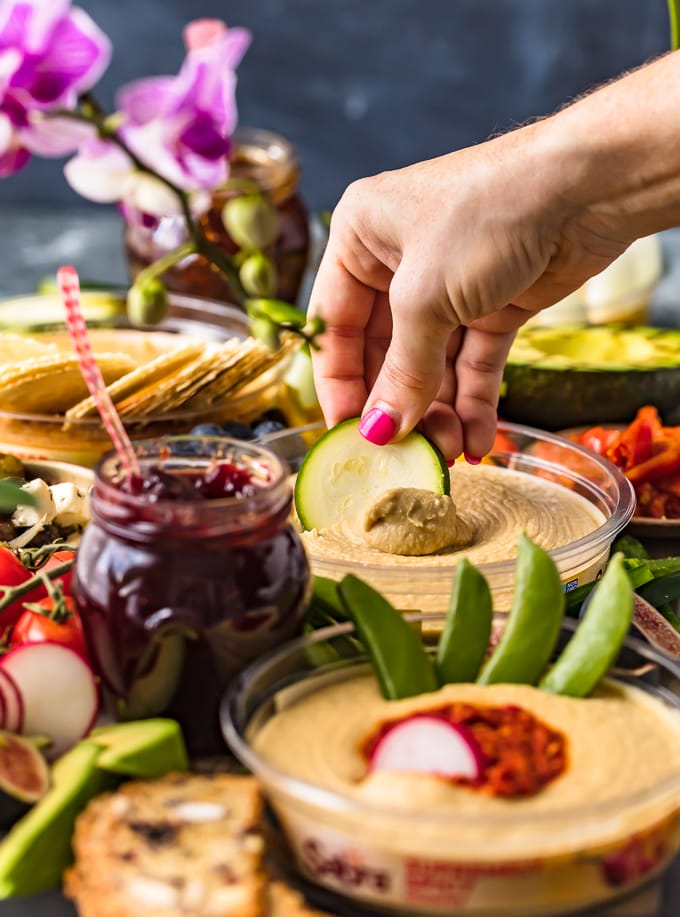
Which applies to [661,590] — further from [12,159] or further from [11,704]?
[12,159]

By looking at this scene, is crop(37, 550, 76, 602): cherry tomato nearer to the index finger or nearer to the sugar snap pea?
the sugar snap pea

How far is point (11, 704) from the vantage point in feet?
3.26

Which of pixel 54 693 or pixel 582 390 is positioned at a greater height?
pixel 54 693

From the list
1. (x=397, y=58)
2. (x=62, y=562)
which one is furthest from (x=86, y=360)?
(x=397, y=58)

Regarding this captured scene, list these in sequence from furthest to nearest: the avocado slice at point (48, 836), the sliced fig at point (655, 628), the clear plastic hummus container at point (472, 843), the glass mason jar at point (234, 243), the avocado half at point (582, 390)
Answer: the glass mason jar at point (234, 243) → the avocado half at point (582, 390) → the sliced fig at point (655, 628) → the avocado slice at point (48, 836) → the clear plastic hummus container at point (472, 843)

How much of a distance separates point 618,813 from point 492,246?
67 centimetres

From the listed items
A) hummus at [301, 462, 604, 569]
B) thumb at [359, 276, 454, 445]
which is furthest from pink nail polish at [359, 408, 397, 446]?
hummus at [301, 462, 604, 569]

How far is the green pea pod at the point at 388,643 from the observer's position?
3.25 feet

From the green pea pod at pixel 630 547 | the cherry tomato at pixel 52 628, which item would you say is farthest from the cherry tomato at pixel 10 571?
the green pea pod at pixel 630 547

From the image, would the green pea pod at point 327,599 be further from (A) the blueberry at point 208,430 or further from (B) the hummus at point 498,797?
(A) the blueberry at point 208,430

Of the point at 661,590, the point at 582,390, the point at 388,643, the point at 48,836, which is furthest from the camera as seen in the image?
the point at 582,390

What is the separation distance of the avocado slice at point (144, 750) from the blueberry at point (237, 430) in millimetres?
774

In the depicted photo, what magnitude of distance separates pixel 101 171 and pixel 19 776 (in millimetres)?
780

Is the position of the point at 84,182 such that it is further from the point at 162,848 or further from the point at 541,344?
the point at 541,344
